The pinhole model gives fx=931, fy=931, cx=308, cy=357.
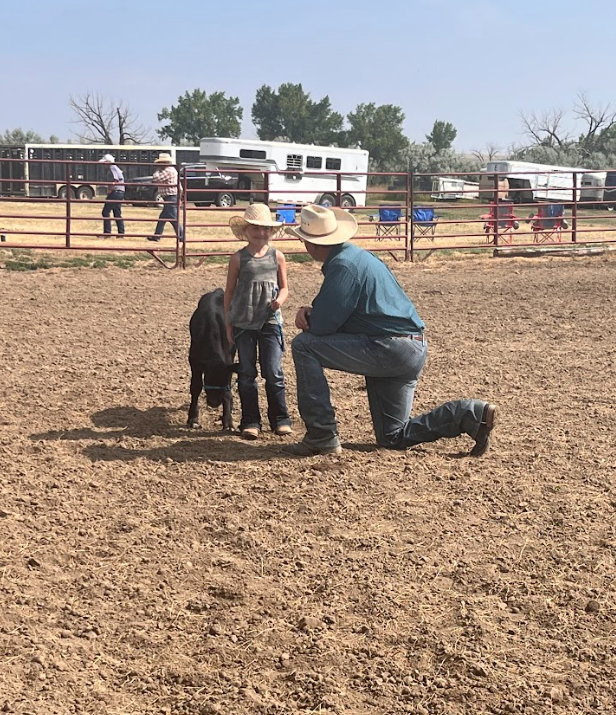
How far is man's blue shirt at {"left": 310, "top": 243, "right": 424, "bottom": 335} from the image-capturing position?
470cm

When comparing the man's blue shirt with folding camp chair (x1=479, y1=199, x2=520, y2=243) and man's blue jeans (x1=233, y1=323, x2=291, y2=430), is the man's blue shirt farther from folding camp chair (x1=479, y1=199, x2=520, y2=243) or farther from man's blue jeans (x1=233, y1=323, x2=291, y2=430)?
folding camp chair (x1=479, y1=199, x2=520, y2=243)

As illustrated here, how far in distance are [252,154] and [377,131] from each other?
56574 millimetres

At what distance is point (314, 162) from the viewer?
37281mm

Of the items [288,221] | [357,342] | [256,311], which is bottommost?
[357,342]

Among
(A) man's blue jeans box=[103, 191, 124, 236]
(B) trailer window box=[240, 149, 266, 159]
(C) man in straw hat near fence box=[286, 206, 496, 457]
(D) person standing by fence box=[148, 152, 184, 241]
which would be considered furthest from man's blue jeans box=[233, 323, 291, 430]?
(B) trailer window box=[240, 149, 266, 159]

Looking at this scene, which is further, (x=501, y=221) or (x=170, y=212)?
(x=501, y=221)

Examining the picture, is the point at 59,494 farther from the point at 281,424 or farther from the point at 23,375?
the point at 23,375

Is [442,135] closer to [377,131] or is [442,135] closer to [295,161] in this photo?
[377,131]

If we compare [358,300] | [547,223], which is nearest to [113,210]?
[547,223]

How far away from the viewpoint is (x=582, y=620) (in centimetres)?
322

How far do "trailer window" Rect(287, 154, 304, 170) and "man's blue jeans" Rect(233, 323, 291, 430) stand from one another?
3190 centimetres

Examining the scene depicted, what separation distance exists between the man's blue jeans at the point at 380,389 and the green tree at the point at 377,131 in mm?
82476

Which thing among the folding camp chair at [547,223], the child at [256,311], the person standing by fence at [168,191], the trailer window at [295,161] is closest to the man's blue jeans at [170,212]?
the person standing by fence at [168,191]

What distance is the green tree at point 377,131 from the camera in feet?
282
